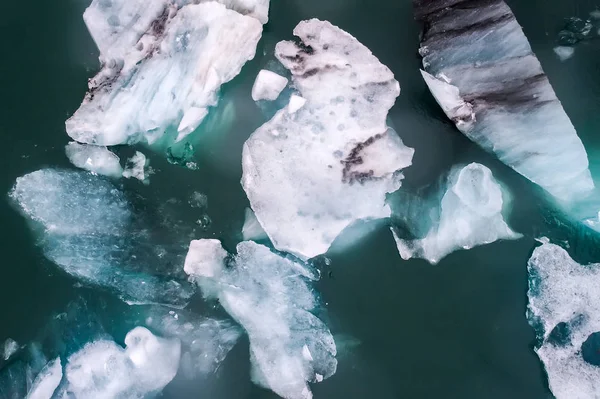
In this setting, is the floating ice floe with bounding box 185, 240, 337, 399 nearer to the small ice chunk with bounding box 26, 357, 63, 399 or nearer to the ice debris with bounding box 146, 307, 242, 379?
the ice debris with bounding box 146, 307, 242, 379

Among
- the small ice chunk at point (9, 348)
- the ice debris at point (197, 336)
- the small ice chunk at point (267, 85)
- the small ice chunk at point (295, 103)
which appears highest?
the small ice chunk at point (267, 85)

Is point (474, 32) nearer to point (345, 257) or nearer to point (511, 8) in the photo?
point (511, 8)

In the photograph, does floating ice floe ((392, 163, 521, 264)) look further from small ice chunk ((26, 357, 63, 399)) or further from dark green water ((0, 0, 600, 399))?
small ice chunk ((26, 357, 63, 399))

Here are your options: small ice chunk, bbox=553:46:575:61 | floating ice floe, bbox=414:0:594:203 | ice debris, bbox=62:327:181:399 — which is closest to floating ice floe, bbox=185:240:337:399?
ice debris, bbox=62:327:181:399

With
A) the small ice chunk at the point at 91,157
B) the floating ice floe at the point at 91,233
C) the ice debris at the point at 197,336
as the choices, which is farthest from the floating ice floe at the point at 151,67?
the ice debris at the point at 197,336

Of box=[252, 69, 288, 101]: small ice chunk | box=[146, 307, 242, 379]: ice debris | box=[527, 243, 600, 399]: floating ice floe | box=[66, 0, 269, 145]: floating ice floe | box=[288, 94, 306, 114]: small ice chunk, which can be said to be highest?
box=[66, 0, 269, 145]: floating ice floe

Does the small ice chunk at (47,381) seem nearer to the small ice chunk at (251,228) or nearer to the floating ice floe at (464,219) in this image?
the small ice chunk at (251,228)

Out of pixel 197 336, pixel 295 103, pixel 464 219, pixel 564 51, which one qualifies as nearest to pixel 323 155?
pixel 295 103

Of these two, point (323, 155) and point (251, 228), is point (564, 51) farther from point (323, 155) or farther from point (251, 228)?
point (251, 228)

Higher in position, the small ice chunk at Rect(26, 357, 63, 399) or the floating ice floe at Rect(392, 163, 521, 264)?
the floating ice floe at Rect(392, 163, 521, 264)
